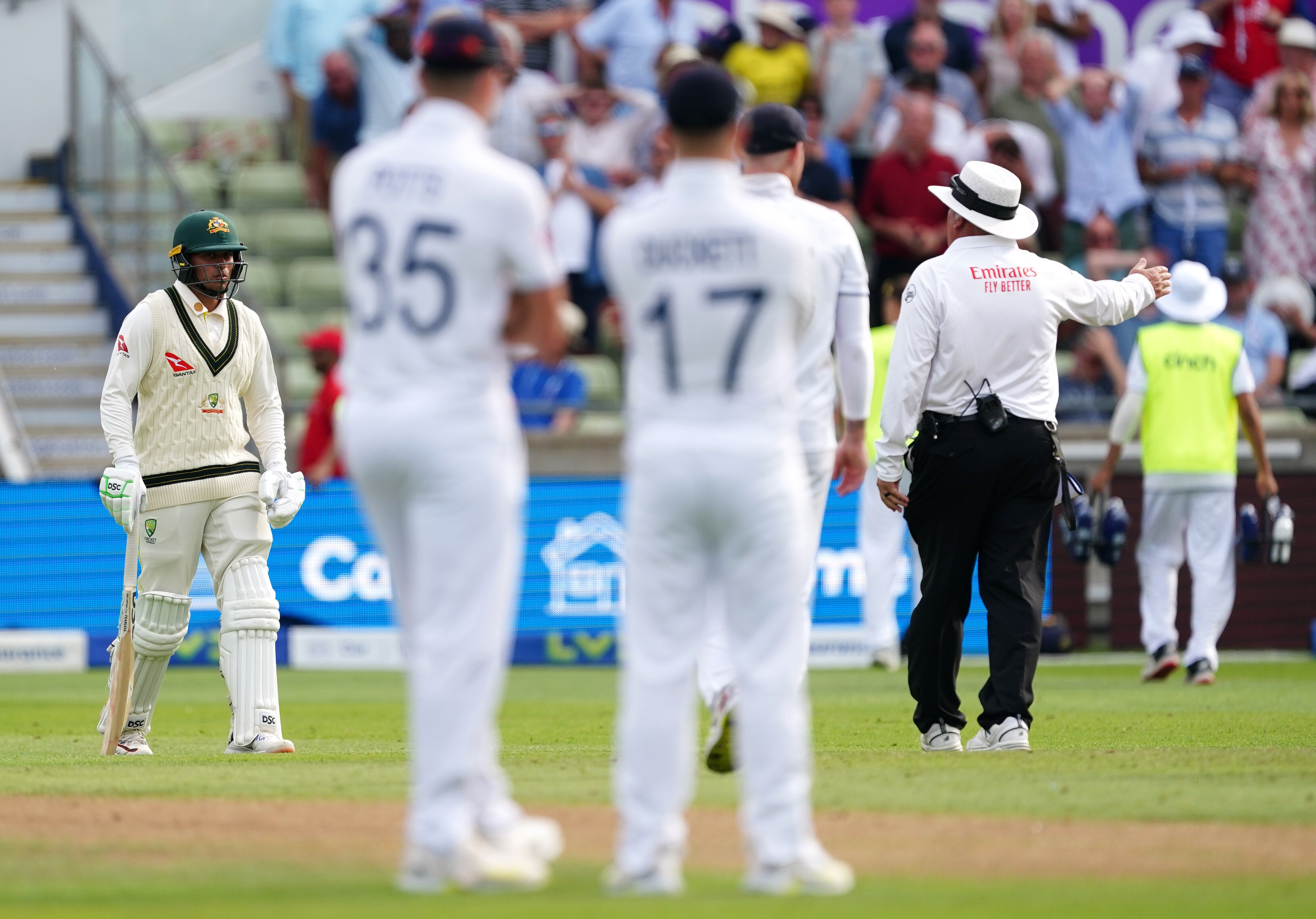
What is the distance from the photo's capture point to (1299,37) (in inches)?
786

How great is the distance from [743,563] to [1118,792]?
259cm

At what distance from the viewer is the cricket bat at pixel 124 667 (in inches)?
363

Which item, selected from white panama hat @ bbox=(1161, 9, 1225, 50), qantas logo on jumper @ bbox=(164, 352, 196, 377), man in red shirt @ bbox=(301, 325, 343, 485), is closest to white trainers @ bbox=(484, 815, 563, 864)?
qantas logo on jumper @ bbox=(164, 352, 196, 377)

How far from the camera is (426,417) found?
5258 millimetres

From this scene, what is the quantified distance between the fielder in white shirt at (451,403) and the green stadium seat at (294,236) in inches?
606

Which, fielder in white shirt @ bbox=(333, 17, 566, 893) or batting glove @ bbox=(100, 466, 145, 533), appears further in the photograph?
batting glove @ bbox=(100, 466, 145, 533)

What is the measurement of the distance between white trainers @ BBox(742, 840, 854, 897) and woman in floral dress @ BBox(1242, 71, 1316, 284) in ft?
53.1

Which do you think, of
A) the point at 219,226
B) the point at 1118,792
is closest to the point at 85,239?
the point at 219,226

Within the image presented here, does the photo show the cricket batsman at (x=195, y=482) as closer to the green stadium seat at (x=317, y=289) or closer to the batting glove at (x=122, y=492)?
the batting glove at (x=122, y=492)

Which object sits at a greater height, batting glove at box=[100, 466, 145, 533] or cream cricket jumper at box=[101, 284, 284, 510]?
cream cricket jumper at box=[101, 284, 284, 510]

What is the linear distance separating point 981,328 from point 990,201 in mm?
602

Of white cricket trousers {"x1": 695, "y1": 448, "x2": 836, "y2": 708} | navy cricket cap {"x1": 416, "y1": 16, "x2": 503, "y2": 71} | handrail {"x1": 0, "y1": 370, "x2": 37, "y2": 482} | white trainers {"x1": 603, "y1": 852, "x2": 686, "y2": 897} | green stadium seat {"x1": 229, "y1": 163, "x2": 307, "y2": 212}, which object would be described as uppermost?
green stadium seat {"x1": 229, "y1": 163, "x2": 307, "y2": 212}

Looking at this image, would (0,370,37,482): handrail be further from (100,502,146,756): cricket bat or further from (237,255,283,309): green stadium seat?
(100,502,146,756): cricket bat

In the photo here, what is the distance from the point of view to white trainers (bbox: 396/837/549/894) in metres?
5.16
